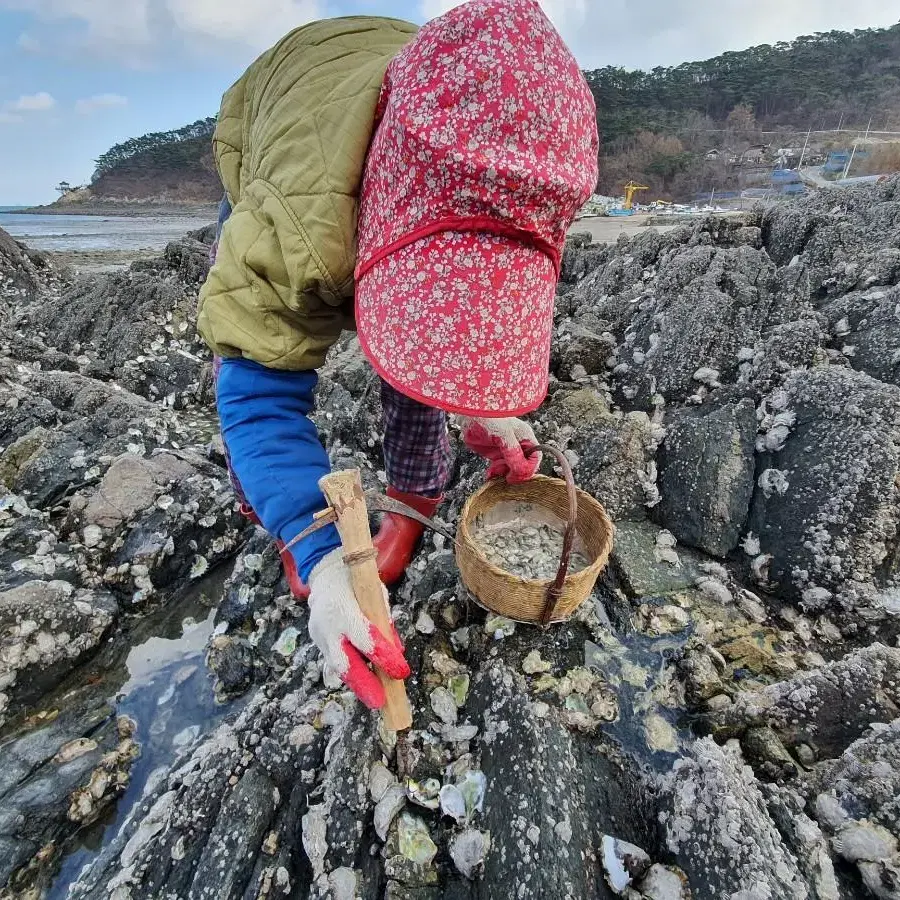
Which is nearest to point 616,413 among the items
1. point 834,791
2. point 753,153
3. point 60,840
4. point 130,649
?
point 834,791

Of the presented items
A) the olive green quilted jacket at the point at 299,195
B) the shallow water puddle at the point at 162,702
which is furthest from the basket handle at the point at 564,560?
the shallow water puddle at the point at 162,702

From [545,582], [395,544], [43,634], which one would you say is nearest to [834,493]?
[545,582]

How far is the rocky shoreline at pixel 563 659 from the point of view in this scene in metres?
1.46

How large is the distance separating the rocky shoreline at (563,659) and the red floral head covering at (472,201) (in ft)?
4.07

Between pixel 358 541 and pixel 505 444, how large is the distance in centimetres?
110

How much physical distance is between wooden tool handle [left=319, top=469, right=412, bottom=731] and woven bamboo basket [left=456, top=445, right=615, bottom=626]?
0.59 metres

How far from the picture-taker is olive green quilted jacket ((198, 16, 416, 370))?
1.21 meters

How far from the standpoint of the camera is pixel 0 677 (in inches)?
83.3

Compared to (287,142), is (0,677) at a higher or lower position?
lower

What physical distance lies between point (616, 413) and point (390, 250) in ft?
8.89

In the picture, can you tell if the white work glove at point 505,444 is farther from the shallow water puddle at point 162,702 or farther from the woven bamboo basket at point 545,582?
the shallow water puddle at point 162,702

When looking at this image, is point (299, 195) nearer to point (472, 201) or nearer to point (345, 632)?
point (472, 201)

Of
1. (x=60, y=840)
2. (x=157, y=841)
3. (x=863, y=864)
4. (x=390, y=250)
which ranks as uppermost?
(x=390, y=250)

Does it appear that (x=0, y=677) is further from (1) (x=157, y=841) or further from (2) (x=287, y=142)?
(2) (x=287, y=142)
